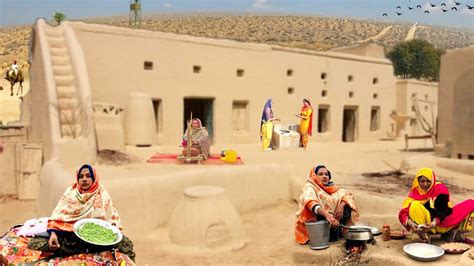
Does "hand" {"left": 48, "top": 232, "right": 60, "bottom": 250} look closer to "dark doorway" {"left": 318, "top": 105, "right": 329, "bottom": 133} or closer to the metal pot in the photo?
the metal pot

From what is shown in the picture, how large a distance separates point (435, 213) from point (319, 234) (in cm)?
128

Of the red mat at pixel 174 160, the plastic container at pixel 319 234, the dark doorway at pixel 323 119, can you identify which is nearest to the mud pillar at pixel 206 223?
the plastic container at pixel 319 234

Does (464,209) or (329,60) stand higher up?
(329,60)

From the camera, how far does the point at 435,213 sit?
15.6 feet

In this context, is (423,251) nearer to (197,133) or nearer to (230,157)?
(230,157)

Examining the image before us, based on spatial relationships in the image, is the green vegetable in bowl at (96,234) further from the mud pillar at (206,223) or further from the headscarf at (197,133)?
the headscarf at (197,133)

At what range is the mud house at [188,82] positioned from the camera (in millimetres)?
11203

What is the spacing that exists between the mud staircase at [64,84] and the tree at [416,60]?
31.2 m

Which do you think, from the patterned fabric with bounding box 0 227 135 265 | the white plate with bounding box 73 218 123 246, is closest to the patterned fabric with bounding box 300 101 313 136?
the white plate with bounding box 73 218 123 246

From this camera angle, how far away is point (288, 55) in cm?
1662

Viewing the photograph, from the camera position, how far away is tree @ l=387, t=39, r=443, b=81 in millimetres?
37094

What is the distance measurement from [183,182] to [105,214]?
12.7 ft

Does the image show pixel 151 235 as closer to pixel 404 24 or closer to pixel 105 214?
pixel 105 214

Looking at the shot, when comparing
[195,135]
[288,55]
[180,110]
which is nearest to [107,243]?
[195,135]
